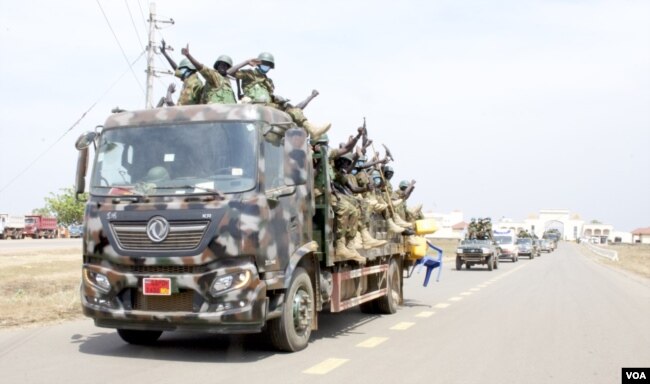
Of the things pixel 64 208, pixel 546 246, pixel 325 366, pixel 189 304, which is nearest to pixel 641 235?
pixel 546 246

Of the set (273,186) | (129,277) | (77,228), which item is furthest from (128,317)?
(77,228)

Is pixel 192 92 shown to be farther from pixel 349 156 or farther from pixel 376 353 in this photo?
pixel 376 353

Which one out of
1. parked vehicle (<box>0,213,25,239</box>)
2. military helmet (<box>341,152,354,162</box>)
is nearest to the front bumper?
military helmet (<box>341,152,354,162</box>)

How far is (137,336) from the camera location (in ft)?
27.2

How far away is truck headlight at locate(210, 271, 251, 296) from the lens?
6.88 meters

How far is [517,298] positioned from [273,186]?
10.2 meters

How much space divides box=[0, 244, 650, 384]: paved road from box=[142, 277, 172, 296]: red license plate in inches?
29.3

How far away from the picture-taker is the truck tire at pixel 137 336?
26.9ft

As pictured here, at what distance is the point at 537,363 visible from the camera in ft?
24.7

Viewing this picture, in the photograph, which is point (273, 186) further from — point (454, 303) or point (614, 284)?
point (614, 284)

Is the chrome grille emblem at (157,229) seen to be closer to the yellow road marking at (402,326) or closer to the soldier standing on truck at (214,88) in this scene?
the soldier standing on truck at (214,88)

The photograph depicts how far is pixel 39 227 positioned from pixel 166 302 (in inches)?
2475

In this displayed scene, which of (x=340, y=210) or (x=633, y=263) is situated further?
(x=633, y=263)

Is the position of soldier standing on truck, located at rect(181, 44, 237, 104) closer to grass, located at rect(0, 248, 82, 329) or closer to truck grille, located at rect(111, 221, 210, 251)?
truck grille, located at rect(111, 221, 210, 251)
